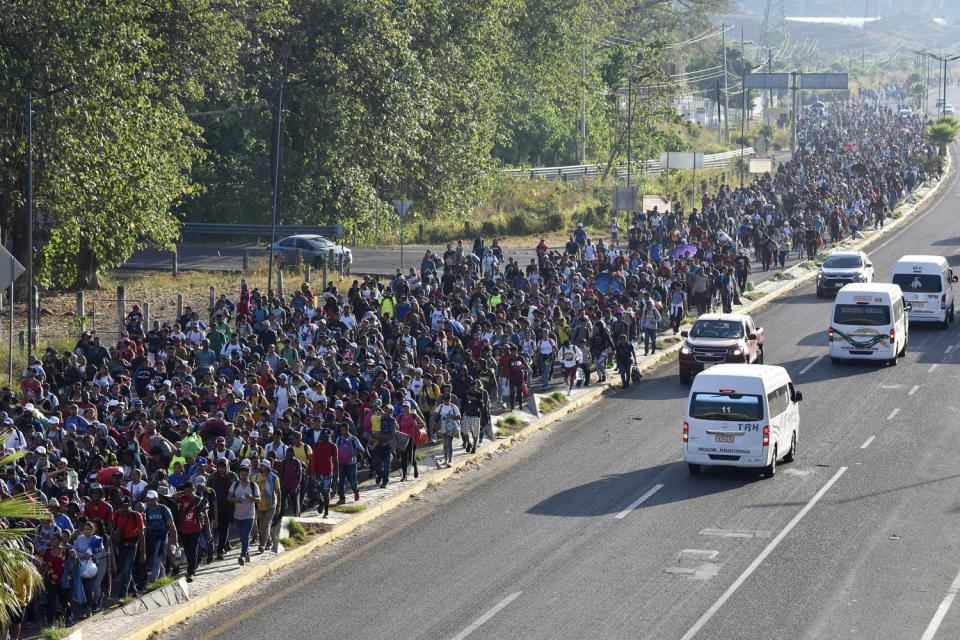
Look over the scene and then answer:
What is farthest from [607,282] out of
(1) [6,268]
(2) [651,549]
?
(1) [6,268]

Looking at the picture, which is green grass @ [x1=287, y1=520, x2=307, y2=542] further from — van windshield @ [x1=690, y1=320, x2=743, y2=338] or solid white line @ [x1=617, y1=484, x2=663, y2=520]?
van windshield @ [x1=690, y1=320, x2=743, y2=338]

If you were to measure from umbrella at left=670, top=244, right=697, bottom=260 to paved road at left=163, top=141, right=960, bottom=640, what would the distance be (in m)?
17.2

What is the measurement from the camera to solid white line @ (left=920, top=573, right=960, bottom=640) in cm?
1490

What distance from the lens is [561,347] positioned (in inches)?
1168

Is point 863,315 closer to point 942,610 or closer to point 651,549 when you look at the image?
point 651,549

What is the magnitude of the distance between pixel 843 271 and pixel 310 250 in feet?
60.3

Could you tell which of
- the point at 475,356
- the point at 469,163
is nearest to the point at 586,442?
the point at 475,356

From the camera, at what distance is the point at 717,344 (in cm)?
3009

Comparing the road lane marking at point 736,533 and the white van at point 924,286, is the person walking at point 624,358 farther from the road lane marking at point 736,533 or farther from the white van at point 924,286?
the road lane marking at point 736,533

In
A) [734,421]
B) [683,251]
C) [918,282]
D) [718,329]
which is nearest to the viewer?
[734,421]

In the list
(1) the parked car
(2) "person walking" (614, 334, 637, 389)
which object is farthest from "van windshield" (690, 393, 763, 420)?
(2) "person walking" (614, 334, 637, 389)

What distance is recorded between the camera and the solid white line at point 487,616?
49.2 feet

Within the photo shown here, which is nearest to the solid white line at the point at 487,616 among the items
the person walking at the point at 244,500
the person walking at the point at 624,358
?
the person walking at the point at 244,500

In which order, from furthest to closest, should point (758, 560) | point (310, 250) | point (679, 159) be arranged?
1. point (679, 159)
2. point (310, 250)
3. point (758, 560)
